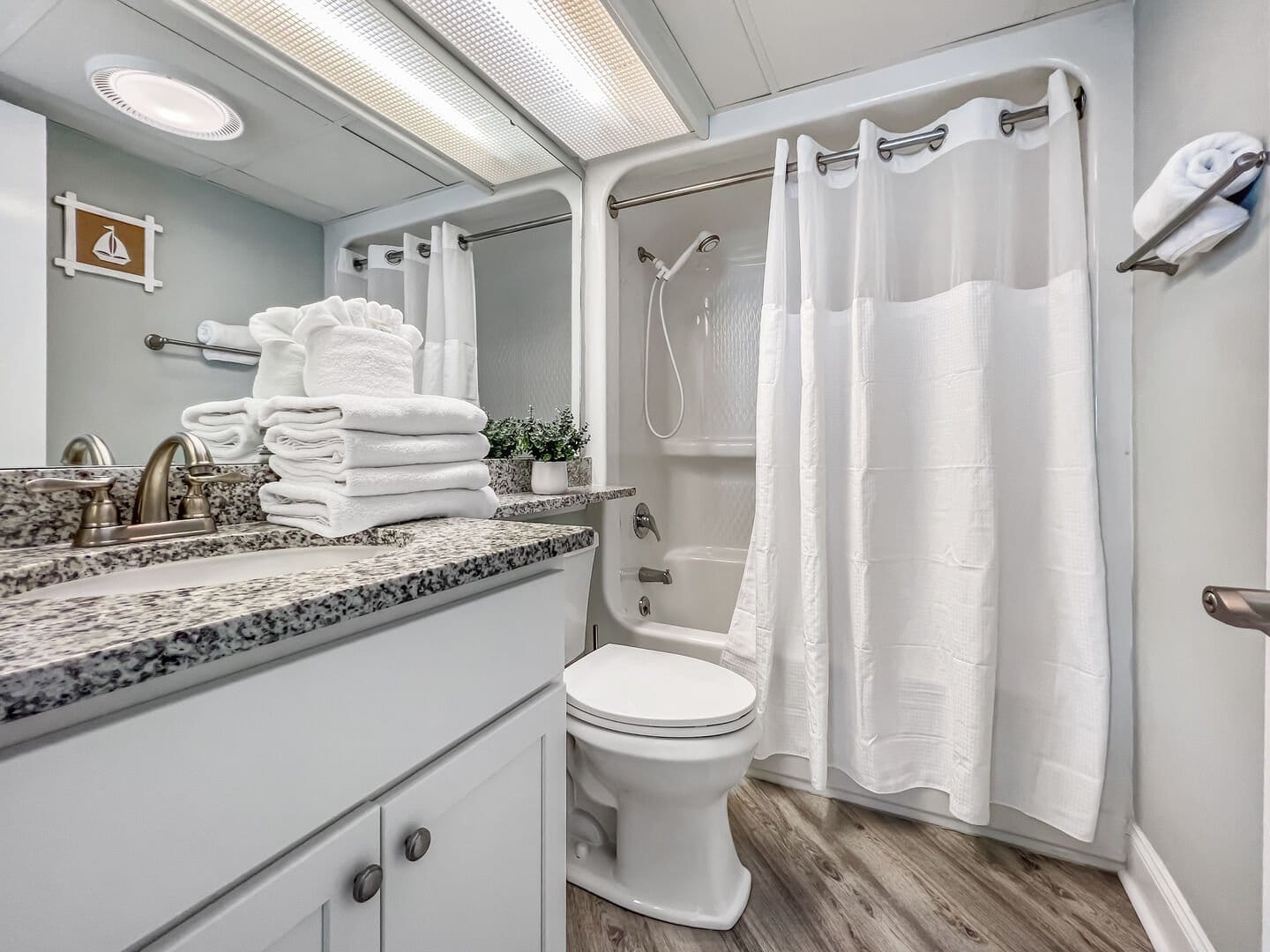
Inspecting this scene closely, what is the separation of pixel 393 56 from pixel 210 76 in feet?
1.44

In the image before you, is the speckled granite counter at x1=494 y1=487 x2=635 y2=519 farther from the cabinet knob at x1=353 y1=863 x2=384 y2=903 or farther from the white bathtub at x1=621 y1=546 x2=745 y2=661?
the cabinet knob at x1=353 y1=863 x2=384 y2=903

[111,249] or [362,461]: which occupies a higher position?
[111,249]

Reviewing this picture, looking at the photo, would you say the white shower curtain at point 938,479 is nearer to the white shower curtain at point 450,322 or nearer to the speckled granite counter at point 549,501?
the speckled granite counter at point 549,501

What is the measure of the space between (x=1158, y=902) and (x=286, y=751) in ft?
5.41

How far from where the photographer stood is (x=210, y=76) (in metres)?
0.97

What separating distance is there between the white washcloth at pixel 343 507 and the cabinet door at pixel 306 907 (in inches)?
16.3

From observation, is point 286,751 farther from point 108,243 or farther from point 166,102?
point 166,102

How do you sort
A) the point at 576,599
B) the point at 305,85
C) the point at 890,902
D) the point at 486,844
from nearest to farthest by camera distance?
the point at 486,844 < the point at 305,85 < the point at 890,902 < the point at 576,599

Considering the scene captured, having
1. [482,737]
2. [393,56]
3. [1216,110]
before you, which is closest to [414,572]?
[482,737]

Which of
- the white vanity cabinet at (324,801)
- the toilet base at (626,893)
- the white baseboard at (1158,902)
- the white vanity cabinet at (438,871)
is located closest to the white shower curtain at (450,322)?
the white vanity cabinet at (324,801)

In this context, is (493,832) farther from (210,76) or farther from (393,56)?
(393,56)

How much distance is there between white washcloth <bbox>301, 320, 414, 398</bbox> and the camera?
0.93 metres

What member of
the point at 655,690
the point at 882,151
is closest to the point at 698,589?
the point at 655,690

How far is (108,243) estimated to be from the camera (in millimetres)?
831
